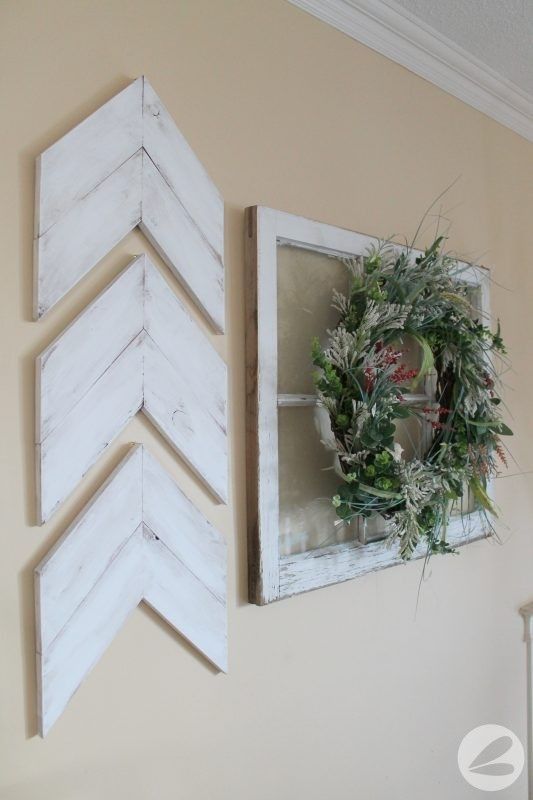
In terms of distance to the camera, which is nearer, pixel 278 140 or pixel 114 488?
pixel 114 488

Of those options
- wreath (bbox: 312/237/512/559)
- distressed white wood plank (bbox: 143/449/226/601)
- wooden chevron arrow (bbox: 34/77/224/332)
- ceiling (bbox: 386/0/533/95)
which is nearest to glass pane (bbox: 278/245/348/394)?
wreath (bbox: 312/237/512/559)

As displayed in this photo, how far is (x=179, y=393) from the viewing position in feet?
3.72

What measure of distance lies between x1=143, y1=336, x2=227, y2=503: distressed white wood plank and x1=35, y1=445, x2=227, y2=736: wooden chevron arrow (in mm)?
60

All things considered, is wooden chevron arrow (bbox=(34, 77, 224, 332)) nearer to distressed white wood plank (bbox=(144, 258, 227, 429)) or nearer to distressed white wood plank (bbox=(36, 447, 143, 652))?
distressed white wood plank (bbox=(144, 258, 227, 429))

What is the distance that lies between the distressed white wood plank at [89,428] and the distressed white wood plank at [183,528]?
9 cm

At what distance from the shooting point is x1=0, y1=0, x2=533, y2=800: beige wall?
96 centimetres

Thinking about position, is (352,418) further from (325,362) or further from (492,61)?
(492,61)

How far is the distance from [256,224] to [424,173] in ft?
2.30

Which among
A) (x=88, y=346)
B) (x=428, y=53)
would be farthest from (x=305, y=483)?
(x=428, y=53)

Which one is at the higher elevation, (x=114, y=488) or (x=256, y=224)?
(x=256, y=224)

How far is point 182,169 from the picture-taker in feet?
3.77

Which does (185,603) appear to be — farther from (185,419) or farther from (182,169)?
(182,169)

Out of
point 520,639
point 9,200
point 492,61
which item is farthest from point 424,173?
point 520,639

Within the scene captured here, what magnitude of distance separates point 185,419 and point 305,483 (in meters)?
0.34
